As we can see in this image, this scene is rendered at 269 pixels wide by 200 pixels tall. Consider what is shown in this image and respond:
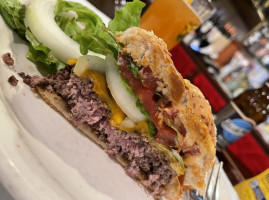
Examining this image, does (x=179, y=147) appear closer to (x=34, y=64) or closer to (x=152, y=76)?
(x=152, y=76)

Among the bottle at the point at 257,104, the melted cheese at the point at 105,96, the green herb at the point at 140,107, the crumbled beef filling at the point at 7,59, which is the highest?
the crumbled beef filling at the point at 7,59

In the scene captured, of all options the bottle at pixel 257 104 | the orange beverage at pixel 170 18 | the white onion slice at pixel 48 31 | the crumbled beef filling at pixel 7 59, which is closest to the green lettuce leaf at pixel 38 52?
the white onion slice at pixel 48 31

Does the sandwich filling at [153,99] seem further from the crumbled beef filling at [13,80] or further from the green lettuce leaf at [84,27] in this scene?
the crumbled beef filling at [13,80]

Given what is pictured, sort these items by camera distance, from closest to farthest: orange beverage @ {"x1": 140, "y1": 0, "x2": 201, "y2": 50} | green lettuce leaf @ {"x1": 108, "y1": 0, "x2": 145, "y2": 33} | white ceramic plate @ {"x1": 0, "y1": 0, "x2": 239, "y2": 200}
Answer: white ceramic plate @ {"x1": 0, "y1": 0, "x2": 239, "y2": 200} < green lettuce leaf @ {"x1": 108, "y1": 0, "x2": 145, "y2": 33} < orange beverage @ {"x1": 140, "y1": 0, "x2": 201, "y2": 50}

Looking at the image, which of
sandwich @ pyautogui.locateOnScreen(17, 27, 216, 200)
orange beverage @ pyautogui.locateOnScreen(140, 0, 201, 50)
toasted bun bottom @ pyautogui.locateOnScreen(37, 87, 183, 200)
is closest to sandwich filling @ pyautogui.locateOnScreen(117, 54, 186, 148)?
sandwich @ pyautogui.locateOnScreen(17, 27, 216, 200)

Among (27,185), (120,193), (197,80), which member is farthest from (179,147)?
(197,80)

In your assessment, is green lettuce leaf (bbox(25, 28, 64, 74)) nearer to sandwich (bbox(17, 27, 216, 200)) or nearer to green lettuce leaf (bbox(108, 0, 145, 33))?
sandwich (bbox(17, 27, 216, 200))
